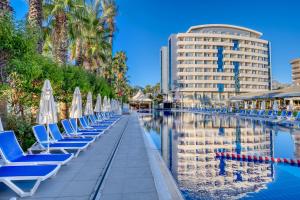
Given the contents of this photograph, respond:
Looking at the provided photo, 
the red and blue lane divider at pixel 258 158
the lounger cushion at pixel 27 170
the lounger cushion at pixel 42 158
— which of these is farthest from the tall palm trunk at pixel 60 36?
the lounger cushion at pixel 27 170

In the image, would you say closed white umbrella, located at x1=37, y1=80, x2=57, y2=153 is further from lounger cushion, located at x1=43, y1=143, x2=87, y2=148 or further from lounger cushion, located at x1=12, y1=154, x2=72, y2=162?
lounger cushion, located at x1=12, y1=154, x2=72, y2=162

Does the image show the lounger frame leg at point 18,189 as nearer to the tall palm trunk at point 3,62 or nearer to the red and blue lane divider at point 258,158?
the tall palm trunk at point 3,62

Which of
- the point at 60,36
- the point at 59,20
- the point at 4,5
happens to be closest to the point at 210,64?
the point at 60,36

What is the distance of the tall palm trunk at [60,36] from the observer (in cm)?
1380

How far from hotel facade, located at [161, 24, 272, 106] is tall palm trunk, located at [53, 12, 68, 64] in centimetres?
5964

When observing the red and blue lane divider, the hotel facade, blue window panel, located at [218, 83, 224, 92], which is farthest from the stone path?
blue window panel, located at [218, 83, 224, 92]

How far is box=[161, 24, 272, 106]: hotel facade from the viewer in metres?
74.0

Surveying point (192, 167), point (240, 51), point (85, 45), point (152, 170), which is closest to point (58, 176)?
point (152, 170)

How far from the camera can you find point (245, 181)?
20.1 ft

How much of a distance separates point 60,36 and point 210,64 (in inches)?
2570

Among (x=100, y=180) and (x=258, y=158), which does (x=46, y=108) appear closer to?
(x=100, y=180)

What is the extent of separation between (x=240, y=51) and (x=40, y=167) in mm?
79538

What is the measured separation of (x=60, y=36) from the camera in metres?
14.0

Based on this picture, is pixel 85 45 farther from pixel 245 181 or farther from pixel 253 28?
pixel 253 28
